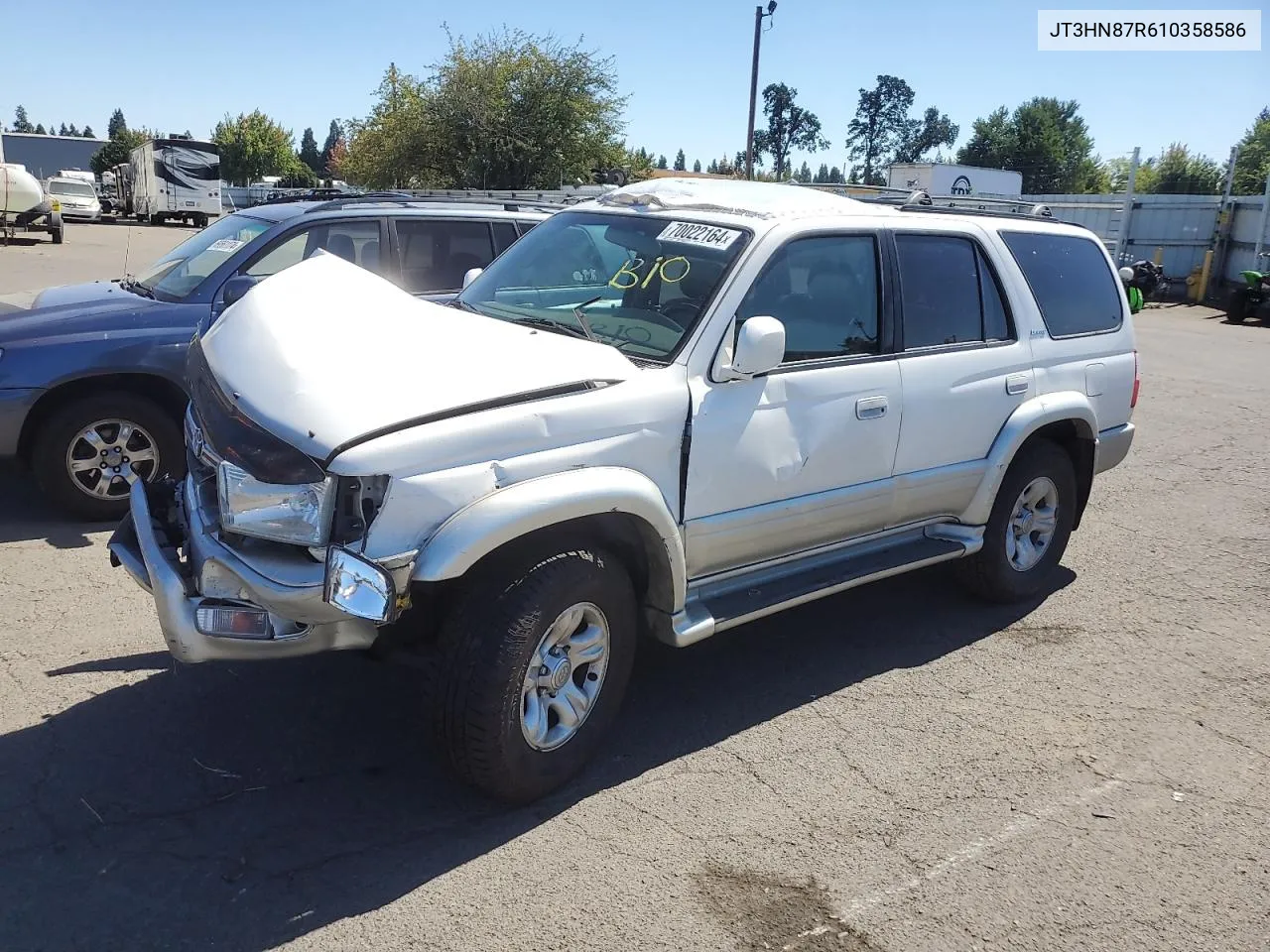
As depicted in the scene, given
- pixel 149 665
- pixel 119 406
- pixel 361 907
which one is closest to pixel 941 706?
pixel 361 907

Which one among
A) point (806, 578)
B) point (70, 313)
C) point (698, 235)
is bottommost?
point (806, 578)

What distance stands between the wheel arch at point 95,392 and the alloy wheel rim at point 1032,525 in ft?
15.9

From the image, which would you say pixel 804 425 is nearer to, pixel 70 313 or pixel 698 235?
pixel 698 235

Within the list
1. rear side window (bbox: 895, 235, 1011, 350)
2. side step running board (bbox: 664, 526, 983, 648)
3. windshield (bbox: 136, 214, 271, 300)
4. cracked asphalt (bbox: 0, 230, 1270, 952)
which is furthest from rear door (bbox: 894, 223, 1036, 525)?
windshield (bbox: 136, 214, 271, 300)

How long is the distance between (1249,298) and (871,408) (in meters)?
22.2

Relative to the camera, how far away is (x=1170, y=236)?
2795cm

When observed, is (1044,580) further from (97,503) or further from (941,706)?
(97,503)

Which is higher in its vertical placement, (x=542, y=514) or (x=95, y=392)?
(x=542, y=514)

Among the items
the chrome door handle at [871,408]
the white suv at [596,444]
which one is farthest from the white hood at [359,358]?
the chrome door handle at [871,408]

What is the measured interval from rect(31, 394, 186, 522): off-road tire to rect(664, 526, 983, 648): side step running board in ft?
12.4

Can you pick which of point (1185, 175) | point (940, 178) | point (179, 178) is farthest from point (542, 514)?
point (1185, 175)

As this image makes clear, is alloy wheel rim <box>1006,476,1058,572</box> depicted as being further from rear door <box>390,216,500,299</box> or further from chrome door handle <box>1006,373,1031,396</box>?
rear door <box>390,216,500,299</box>

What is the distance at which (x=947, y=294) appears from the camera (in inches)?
185

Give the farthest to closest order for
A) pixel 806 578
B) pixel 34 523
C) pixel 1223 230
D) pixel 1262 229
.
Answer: pixel 1223 230 < pixel 1262 229 < pixel 34 523 < pixel 806 578
